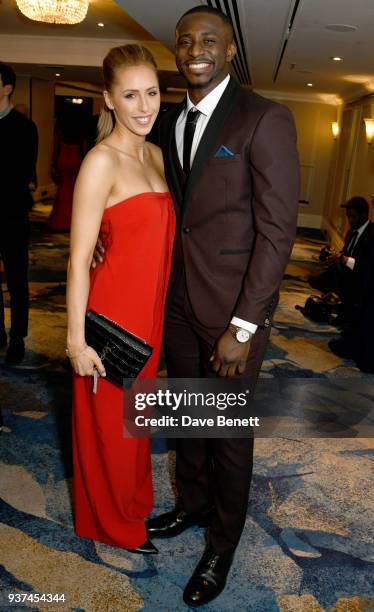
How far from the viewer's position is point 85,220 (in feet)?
5.99

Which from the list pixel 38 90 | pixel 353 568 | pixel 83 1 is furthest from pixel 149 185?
pixel 38 90

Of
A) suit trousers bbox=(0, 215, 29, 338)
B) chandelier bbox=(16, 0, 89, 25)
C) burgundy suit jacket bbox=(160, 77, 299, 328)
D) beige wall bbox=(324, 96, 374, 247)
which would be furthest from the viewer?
beige wall bbox=(324, 96, 374, 247)

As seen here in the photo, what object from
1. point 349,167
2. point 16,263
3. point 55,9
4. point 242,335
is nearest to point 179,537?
point 242,335

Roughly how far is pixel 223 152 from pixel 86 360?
2.61ft

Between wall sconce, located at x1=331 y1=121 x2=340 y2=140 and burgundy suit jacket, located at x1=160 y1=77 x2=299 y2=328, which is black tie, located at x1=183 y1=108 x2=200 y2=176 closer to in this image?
burgundy suit jacket, located at x1=160 y1=77 x2=299 y2=328

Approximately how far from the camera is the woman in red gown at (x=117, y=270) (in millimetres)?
1845

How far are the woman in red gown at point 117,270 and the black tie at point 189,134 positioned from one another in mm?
116

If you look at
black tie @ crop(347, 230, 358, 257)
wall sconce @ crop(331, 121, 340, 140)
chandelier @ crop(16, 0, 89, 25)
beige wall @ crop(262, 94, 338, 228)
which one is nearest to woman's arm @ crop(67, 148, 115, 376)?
black tie @ crop(347, 230, 358, 257)

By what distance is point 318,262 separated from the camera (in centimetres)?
881

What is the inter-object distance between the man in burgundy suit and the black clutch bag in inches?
7.3

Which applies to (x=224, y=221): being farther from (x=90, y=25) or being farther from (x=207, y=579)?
(x=90, y=25)

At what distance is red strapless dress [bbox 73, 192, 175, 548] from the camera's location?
1.91 meters

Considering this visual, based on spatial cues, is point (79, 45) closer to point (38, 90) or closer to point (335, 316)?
point (38, 90)

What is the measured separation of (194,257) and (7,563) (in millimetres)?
1259
